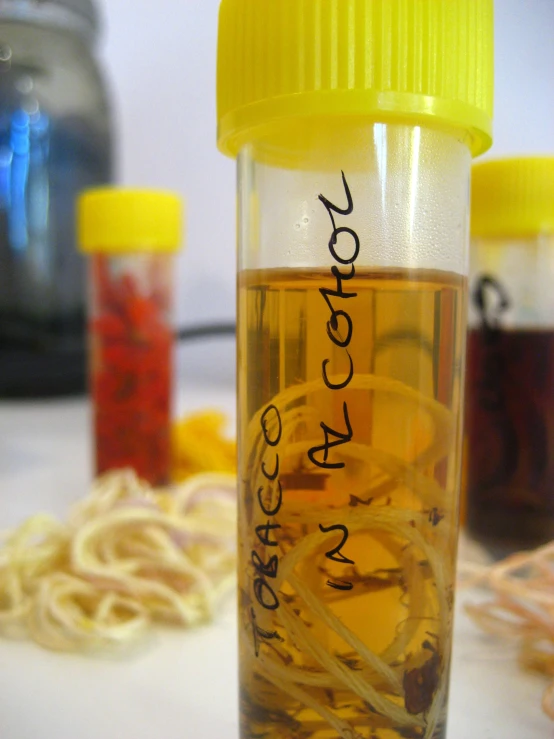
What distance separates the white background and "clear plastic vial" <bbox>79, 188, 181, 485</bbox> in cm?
26

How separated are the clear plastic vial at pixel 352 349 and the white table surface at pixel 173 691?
59 mm

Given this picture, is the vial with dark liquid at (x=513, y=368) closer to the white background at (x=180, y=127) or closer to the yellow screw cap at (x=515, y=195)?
the yellow screw cap at (x=515, y=195)

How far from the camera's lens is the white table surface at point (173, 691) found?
240 mm

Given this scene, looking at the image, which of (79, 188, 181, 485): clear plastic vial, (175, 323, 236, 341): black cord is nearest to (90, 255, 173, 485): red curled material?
(79, 188, 181, 485): clear plastic vial

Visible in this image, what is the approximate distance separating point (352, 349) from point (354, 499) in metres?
0.04

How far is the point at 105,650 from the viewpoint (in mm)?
297

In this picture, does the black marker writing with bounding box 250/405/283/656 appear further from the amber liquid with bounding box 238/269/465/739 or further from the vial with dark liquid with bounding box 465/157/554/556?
the vial with dark liquid with bounding box 465/157/554/556

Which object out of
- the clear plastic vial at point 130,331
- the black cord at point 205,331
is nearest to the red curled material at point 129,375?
the clear plastic vial at point 130,331

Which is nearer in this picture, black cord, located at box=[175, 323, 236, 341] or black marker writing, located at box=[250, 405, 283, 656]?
black marker writing, located at box=[250, 405, 283, 656]

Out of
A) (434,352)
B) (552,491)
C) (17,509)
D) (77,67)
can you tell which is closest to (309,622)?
(434,352)

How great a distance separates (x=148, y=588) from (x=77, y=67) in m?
0.73

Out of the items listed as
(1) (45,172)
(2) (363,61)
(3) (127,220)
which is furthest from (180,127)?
(2) (363,61)

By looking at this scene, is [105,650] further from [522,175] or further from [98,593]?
[522,175]

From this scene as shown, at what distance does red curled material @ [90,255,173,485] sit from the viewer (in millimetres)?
513
